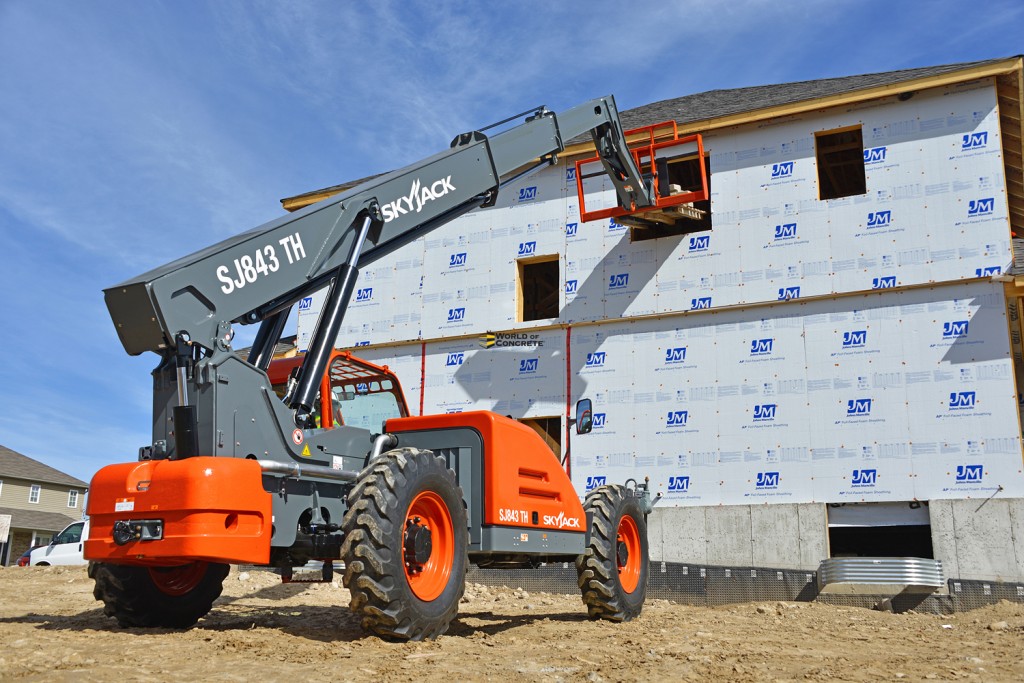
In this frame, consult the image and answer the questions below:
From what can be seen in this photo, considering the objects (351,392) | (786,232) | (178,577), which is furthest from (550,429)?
(178,577)

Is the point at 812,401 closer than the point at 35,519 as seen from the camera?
Yes

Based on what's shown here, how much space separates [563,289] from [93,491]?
13.5 m

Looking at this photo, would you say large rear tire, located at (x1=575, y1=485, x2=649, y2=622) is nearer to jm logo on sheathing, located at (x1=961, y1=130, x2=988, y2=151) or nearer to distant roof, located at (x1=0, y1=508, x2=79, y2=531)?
jm logo on sheathing, located at (x1=961, y1=130, x2=988, y2=151)

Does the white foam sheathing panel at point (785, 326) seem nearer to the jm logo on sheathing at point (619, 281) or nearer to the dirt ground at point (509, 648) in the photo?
the jm logo on sheathing at point (619, 281)

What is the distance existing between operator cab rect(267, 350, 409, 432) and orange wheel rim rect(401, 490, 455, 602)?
1.58 m

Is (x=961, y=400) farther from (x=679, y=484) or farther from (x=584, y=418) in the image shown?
(x=584, y=418)

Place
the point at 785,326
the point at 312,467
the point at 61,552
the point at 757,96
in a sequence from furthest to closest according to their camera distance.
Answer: the point at 61,552, the point at 757,96, the point at 785,326, the point at 312,467

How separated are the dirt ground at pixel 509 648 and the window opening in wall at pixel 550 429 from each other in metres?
7.76

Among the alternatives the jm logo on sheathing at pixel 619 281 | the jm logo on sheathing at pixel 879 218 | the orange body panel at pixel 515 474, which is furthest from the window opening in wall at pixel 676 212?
the orange body panel at pixel 515 474

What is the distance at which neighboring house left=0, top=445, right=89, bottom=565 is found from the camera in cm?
4272

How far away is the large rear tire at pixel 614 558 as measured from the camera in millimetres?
10047

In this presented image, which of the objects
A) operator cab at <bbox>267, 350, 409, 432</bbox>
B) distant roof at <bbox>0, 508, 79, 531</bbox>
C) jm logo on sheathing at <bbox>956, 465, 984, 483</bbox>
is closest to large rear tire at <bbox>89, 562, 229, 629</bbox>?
operator cab at <bbox>267, 350, 409, 432</bbox>

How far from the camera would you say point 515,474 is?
28.9ft

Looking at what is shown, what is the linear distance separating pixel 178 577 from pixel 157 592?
12.6 inches
